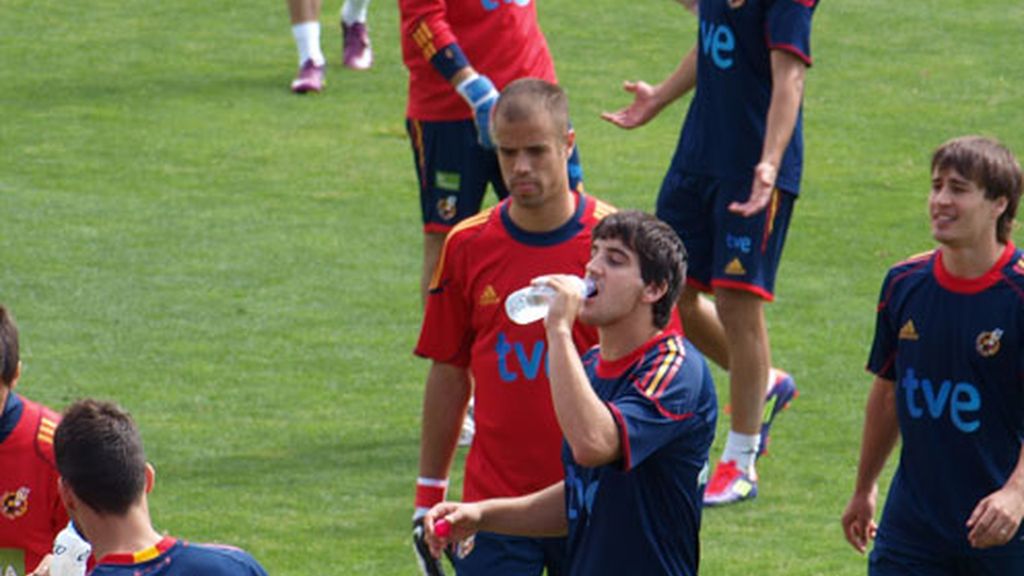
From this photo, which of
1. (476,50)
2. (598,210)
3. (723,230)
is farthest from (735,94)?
(598,210)

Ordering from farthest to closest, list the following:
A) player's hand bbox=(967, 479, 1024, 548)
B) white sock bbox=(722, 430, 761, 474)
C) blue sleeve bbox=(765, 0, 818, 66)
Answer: white sock bbox=(722, 430, 761, 474), blue sleeve bbox=(765, 0, 818, 66), player's hand bbox=(967, 479, 1024, 548)

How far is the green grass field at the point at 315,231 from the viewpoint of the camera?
930cm

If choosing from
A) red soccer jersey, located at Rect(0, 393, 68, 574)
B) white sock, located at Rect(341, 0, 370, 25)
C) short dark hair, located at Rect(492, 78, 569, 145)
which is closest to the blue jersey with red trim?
short dark hair, located at Rect(492, 78, 569, 145)

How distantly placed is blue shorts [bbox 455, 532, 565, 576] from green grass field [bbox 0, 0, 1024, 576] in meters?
1.78

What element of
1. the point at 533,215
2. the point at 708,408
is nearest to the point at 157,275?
the point at 533,215

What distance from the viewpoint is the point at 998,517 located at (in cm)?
615

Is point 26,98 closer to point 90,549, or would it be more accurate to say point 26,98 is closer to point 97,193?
point 97,193

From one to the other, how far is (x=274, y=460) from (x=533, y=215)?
3.30 metres

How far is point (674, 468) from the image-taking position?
5.59 m

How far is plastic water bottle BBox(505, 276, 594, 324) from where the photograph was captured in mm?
5527

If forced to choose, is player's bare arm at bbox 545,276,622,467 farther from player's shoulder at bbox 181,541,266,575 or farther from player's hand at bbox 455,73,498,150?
player's hand at bbox 455,73,498,150

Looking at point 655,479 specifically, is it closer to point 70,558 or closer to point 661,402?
point 661,402

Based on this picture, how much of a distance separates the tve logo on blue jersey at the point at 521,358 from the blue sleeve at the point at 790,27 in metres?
2.56

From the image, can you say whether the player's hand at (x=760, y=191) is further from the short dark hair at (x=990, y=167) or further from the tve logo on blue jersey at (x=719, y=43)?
the short dark hair at (x=990, y=167)
